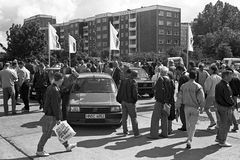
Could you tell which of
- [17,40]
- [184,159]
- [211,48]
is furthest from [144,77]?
[211,48]

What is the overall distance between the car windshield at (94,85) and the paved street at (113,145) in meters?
1.16

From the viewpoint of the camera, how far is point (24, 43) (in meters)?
47.7

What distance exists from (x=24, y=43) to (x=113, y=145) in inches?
1707

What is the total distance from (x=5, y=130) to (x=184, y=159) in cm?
530

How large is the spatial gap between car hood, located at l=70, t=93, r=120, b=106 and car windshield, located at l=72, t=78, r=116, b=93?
0.85ft

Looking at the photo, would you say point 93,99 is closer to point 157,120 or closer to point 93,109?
point 93,109

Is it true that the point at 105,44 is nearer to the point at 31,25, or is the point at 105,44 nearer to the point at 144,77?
the point at 31,25

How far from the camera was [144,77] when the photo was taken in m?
16.8

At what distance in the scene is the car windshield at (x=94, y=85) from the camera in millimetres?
9695

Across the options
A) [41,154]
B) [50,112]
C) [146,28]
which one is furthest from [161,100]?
[146,28]

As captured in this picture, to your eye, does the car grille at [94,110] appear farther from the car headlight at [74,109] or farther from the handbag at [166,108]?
the handbag at [166,108]

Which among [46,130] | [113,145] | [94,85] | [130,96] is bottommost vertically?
[113,145]

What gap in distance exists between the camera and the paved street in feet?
21.4

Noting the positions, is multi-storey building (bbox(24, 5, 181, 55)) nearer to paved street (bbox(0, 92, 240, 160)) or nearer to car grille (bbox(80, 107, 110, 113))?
paved street (bbox(0, 92, 240, 160))
